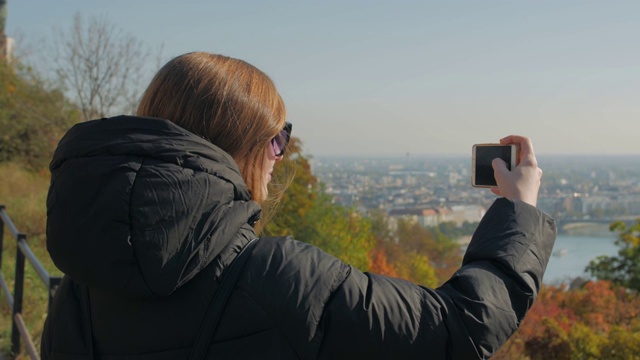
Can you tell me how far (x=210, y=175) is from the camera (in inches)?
44.1

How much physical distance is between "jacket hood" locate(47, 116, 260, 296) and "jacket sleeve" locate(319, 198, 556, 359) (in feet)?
0.78

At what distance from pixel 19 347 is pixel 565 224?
5021 cm

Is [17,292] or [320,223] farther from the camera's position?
[320,223]

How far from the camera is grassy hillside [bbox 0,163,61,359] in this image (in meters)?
5.46

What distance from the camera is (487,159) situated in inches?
59.7

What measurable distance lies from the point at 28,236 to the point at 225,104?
374 inches

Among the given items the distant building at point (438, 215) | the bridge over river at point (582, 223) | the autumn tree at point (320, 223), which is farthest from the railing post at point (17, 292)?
the bridge over river at point (582, 223)

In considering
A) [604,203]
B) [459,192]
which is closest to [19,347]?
[459,192]

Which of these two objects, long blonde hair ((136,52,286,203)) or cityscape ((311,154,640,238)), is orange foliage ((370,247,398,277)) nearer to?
cityscape ((311,154,640,238))

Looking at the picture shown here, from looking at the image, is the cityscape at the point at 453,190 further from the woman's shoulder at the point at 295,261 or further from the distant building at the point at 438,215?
the woman's shoulder at the point at 295,261

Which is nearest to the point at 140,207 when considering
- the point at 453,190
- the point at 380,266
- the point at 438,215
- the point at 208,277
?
the point at 208,277

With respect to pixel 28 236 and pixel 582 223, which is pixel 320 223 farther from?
pixel 582 223

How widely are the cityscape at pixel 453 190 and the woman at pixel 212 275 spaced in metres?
40.1

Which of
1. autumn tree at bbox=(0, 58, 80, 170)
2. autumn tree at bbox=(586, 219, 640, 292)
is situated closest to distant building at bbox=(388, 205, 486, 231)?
autumn tree at bbox=(586, 219, 640, 292)
